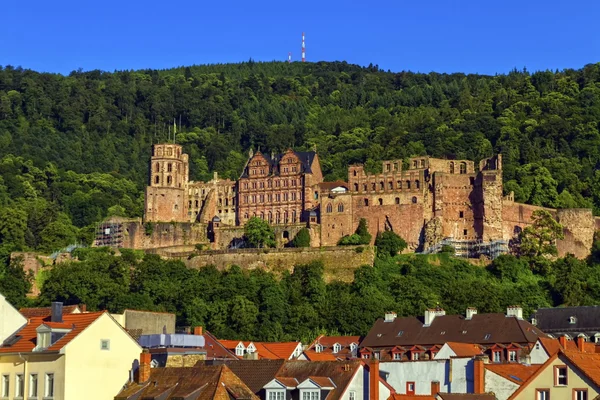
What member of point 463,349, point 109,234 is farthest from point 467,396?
point 109,234

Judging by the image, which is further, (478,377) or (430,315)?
(430,315)

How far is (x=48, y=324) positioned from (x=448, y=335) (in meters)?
35.6

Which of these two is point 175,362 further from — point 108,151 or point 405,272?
point 108,151

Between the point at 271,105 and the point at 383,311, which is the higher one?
the point at 271,105

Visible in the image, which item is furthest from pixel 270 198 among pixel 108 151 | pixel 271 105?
pixel 271 105

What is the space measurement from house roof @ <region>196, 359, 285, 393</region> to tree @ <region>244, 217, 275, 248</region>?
195ft

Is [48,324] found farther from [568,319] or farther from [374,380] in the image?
[568,319]

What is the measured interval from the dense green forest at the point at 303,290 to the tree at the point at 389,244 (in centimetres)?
85

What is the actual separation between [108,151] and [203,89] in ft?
79.8

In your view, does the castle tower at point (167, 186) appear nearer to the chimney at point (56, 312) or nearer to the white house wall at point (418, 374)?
the white house wall at point (418, 374)

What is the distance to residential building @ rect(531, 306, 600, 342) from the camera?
74375 millimetres

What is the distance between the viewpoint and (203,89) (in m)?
173

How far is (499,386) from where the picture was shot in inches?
1689

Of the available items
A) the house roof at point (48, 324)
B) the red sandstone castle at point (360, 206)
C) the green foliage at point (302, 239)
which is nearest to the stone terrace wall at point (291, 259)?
the green foliage at point (302, 239)
